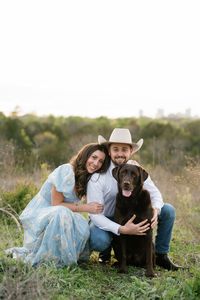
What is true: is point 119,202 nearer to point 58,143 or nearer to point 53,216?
point 53,216

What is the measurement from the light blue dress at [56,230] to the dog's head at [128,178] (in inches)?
18.7

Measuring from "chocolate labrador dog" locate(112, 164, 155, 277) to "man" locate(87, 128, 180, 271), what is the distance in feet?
0.33

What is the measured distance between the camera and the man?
17.6ft

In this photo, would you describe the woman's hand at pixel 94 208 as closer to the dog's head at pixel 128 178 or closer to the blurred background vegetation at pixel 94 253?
the dog's head at pixel 128 178

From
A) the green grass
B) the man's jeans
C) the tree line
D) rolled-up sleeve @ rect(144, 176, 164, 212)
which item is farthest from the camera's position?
the tree line

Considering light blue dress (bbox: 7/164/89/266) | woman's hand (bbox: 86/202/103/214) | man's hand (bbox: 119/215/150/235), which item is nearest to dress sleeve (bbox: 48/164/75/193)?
light blue dress (bbox: 7/164/89/266)

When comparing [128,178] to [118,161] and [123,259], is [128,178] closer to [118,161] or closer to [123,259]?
[118,161]

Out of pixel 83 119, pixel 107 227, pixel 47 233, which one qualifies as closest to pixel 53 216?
pixel 47 233

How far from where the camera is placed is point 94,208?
17.9 feet

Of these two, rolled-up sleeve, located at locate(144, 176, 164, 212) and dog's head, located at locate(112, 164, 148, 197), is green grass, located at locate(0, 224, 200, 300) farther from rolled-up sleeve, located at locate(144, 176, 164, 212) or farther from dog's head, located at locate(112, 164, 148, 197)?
dog's head, located at locate(112, 164, 148, 197)

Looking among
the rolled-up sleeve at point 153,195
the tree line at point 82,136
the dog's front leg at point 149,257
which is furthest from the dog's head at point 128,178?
the tree line at point 82,136

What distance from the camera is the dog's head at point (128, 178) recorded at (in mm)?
5289

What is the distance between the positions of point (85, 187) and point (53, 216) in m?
0.48

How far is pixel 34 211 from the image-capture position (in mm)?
5672
